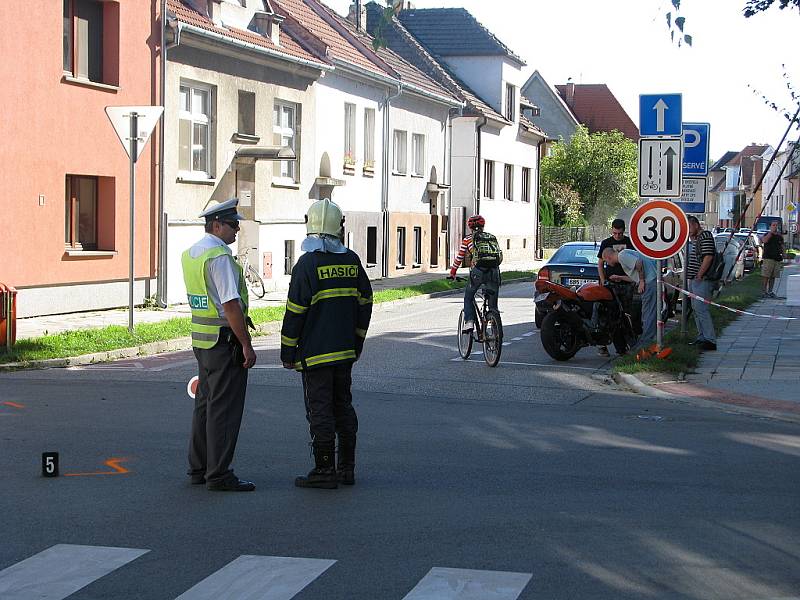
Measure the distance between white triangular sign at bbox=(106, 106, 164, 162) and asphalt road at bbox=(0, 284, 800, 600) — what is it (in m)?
5.56

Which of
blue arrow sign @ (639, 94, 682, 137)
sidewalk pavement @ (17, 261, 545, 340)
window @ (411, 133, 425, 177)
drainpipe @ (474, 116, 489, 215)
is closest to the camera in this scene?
blue arrow sign @ (639, 94, 682, 137)

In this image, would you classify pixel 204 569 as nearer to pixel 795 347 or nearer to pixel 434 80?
pixel 795 347

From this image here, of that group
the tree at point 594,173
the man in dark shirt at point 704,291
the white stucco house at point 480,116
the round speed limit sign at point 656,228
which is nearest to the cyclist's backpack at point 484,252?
the round speed limit sign at point 656,228

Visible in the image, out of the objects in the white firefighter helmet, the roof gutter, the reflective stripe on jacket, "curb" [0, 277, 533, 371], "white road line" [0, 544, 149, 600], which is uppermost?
the roof gutter

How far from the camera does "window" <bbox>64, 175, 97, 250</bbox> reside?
2184 centimetres

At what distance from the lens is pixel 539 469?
331 inches

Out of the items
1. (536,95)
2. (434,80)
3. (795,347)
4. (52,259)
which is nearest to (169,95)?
(52,259)

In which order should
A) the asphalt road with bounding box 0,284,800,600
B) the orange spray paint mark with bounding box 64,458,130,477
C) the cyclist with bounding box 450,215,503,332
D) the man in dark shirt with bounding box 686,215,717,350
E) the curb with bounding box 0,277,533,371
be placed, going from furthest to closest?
the man in dark shirt with bounding box 686,215,717,350 < the cyclist with bounding box 450,215,503,332 < the curb with bounding box 0,277,533,371 < the orange spray paint mark with bounding box 64,458,130,477 < the asphalt road with bounding box 0,284,800,600

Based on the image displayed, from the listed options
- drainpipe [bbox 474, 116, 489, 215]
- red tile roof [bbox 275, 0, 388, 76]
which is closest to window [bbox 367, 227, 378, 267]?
red tile roof [bbox 275, 0, 388, 76]

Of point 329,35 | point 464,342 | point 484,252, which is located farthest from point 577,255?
point 329,35

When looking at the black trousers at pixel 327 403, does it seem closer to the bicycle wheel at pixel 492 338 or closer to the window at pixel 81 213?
the bicycle wheel at pixel 492 338

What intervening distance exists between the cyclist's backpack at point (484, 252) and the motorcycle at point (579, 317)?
0.91 m

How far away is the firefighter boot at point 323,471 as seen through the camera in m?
7.68

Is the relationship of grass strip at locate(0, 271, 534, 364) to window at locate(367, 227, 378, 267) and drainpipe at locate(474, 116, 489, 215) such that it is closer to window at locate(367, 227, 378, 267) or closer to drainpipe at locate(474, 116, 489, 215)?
window at locate(367, 227, 378, 267)
